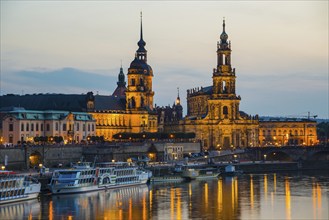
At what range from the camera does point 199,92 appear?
17075 centimetres

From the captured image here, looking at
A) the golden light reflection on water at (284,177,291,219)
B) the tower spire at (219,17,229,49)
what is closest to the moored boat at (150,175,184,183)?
the golden light reflection on water at (284,177,291,219)

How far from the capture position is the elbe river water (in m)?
67.7

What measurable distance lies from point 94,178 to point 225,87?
70.6m

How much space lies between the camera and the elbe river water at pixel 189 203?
6769 centimetres

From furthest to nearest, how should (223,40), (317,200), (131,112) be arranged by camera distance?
1. (223,40)
2. (131,112)
3. (317,200)

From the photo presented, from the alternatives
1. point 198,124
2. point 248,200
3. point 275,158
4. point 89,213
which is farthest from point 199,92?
point 89,213

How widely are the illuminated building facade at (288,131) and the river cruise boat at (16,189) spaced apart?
3929 inches

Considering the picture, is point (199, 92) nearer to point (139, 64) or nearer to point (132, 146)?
point (139, 64)

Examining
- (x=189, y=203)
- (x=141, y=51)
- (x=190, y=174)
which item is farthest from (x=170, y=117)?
(x=189, y=203)

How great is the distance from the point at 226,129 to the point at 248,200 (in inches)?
2825

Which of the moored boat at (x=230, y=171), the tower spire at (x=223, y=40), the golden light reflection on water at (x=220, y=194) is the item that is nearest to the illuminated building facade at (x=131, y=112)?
the tower spire at (x=223, y=40)

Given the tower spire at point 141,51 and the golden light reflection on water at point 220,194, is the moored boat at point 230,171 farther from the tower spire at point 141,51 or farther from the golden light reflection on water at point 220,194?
the tower spire at point 141,51

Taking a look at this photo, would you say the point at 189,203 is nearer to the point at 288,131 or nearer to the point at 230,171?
the point at 230,171

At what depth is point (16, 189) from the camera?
73750 millimetres
